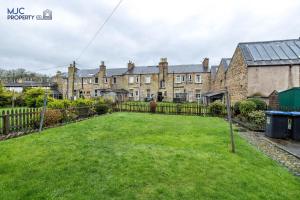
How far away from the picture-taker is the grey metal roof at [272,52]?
18438 mm

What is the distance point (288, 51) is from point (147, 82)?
2938cm

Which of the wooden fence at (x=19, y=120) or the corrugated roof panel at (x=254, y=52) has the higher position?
the corrugated roof panel at (x=254, y=52)

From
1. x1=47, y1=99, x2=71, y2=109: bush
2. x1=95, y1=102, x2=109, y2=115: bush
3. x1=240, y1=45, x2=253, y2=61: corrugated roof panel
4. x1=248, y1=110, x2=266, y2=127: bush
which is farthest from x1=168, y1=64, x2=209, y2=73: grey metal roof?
x1=47, y1=99, x2=71, y2=109: bush

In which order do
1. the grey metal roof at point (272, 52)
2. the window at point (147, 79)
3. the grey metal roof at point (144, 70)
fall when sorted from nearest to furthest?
the grey metal roof at point (272, 52), the window at point (147, 79), the grey metal roof at point (144, 70)

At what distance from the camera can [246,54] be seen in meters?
19.8

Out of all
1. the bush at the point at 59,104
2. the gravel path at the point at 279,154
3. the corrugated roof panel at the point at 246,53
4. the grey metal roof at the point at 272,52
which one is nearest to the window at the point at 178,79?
the grey metal roof at the point at 272,52

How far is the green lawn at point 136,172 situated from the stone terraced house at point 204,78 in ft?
43.5

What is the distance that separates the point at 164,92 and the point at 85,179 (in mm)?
40299

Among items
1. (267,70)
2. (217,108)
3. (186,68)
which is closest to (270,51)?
(267,70)

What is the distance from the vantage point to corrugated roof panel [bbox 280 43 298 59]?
61.5 feet

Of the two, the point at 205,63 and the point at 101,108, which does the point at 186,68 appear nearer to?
the point at 205,63

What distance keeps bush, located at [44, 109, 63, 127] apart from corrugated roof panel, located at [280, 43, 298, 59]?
2026 cm

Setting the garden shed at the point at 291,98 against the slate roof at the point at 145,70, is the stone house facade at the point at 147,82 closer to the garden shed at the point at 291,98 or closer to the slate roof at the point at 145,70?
the slate roof at the point at 145,70

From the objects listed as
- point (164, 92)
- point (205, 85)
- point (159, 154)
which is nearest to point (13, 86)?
point (164, 92)
